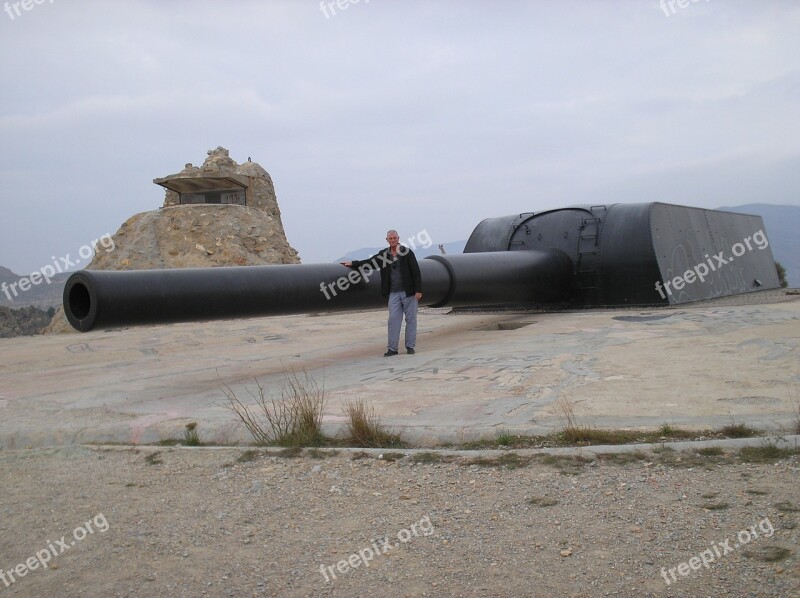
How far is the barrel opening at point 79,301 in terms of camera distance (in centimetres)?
566

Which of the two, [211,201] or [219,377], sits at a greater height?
[211,201]

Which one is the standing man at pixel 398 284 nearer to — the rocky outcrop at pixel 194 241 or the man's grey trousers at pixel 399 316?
the man's grey trousers at pixel 399 316

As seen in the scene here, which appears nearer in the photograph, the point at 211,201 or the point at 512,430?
the point at 512,430

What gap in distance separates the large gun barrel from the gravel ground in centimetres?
170

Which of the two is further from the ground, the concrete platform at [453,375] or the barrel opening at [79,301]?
the barrel opening at [79,301]

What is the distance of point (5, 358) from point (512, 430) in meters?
7.29

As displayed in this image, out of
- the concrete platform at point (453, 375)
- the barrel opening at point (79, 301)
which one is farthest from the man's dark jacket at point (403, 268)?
the barrel opening at point (79, 301)

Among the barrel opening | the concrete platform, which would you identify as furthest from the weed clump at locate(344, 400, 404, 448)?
the barrel opening

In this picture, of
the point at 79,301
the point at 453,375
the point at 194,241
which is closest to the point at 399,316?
the point at 453,375

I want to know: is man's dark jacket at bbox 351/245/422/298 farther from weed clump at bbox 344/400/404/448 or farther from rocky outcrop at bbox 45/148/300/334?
rocky outcrop at bbox 45/148/300/334

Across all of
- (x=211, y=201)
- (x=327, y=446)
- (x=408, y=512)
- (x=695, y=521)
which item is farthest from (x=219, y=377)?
(x=211, y=201)

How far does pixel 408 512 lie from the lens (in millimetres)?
3408

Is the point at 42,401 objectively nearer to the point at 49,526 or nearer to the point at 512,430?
the point at 49,526

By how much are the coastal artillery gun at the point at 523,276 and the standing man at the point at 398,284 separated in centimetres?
16
